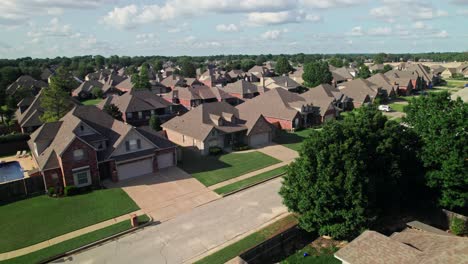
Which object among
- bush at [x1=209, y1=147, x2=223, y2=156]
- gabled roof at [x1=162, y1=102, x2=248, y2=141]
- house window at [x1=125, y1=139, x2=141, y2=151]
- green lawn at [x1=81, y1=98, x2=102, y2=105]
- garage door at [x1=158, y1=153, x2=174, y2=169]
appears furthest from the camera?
green lawn at [x1=81, y1=98, x2=102, y2=105]

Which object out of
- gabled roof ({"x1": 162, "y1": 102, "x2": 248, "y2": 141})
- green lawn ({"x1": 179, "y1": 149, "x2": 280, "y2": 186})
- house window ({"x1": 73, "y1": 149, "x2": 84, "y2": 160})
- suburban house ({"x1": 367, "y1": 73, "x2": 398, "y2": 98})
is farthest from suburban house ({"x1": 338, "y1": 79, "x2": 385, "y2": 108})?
house window ({"x1": 73, "y1": 149, "x2": 84, "y2": 160})

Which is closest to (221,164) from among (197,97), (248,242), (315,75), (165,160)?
(165,160)

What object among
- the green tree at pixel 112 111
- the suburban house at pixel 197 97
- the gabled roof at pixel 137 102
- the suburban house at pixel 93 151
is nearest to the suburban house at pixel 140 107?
the gabled roof at pixel 137 102

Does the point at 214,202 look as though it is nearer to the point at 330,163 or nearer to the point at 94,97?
the point at 330,163

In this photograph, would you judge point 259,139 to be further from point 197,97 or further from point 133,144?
point 197,97

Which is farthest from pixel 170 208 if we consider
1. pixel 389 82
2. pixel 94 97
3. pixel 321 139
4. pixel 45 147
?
pixel 389 82

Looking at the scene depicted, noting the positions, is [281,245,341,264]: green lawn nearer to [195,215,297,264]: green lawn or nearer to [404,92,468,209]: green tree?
[195,215,297,264]: green lawn
